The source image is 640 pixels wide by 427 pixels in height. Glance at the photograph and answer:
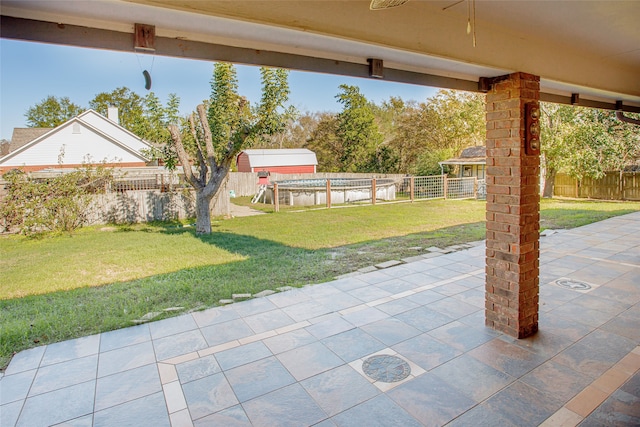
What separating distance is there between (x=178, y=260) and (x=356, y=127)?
22.3m

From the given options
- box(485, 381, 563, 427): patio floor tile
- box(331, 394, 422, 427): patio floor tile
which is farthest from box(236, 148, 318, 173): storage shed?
box(485, 381, 563, 427): patio floor tile

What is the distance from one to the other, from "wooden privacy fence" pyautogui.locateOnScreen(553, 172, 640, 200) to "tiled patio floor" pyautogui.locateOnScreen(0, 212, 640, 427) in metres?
12.6

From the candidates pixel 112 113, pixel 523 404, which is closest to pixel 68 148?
pixel 112 113

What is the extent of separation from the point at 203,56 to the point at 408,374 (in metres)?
2.41

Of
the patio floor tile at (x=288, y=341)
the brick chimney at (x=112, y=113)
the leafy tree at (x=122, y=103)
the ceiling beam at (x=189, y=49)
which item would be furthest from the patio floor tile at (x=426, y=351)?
the leafy tree at (x=122, y=103)

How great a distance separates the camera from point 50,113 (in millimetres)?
21656

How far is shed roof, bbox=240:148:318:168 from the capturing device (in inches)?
969

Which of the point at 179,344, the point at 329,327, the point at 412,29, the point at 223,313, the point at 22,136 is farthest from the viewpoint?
the point at 22,136

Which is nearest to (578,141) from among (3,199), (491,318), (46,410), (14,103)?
(491,318)

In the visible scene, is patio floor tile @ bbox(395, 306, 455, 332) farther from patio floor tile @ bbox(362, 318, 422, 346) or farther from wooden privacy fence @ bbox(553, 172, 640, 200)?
wooden privacy fence @ bbox(553, 172, 640, 200)

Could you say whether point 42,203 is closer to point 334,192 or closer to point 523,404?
point 334,192

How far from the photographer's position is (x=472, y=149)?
18594mm

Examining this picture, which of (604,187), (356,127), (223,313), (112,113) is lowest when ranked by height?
(223,313)

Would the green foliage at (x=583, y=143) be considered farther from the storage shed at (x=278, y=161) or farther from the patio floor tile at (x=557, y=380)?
the storage shed at (x=278, y=161)
